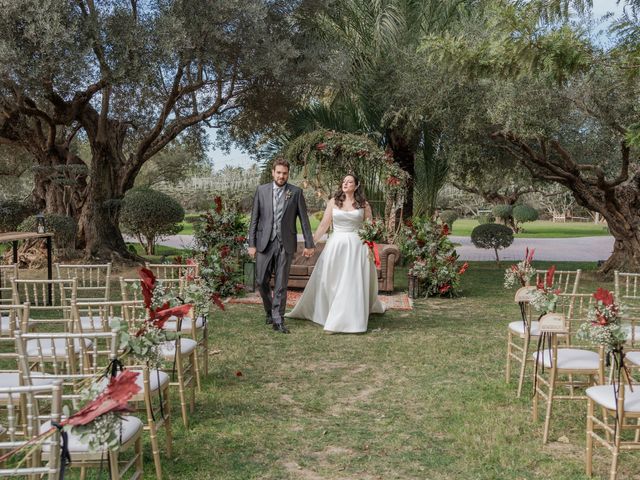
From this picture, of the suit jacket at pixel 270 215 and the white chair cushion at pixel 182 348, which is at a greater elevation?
the suit jacket at pixel 270 215

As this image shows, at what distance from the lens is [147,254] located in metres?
19.4

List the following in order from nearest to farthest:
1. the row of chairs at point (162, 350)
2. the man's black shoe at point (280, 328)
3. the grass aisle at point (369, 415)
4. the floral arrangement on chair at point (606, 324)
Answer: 1. the floral arrangement on chair at point (606, 324)
2. the row of chairs at point (162, 350)
3. the grass aisle at point (369, 415)
4. the man's black shoe at point (280, 328)

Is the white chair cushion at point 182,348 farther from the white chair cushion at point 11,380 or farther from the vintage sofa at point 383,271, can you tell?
the vintage sofa at point 383,271

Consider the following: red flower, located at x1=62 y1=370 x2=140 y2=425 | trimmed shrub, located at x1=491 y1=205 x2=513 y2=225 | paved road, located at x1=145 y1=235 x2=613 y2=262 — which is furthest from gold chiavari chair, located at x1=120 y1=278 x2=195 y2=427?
trimmed shrub, located at x1=491 y1=205 x2=513 y2=225

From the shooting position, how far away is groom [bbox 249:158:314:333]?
25.5 ft

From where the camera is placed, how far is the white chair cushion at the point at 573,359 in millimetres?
4359

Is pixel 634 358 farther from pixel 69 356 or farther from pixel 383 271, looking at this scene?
pixel 383 271

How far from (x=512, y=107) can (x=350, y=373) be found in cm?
729

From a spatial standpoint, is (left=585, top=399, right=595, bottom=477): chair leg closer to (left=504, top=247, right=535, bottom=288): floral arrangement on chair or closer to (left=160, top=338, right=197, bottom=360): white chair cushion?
(left=504, top=247, right=535, bottom=288): floral arrangement on chair

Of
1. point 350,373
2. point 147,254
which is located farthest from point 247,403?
point 147,254

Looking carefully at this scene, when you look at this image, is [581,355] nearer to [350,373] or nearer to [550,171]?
[350,373]

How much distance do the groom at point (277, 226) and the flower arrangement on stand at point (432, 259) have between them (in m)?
3.94

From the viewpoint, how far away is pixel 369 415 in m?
4.93

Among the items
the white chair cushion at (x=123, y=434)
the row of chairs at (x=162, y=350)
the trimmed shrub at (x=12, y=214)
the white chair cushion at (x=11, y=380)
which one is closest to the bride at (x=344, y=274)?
the row of chairs at (x=162, y=350)
